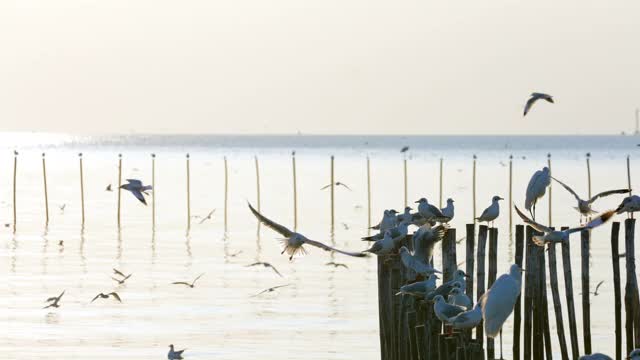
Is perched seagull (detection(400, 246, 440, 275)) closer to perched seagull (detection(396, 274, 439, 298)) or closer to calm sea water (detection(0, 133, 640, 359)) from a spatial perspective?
perched seagull (detection(396, 274, 439, 298))

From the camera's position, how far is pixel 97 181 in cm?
9062

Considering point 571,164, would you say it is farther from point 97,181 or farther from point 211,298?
point 211,298

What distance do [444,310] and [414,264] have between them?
55.9 inches

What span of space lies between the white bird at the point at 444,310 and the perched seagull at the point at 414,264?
846 millimetres

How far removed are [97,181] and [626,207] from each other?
243 ft

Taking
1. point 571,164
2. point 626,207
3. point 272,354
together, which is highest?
point 571,164

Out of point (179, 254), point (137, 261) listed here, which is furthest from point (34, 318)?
point (179, 254)

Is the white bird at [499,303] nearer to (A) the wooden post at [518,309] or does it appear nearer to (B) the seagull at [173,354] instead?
(A) the wooden post at [518,309]

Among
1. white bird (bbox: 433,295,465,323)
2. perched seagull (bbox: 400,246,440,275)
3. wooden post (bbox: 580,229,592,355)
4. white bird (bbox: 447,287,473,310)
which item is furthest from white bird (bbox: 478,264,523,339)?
wooden post (bbox: 580,229,592,355)

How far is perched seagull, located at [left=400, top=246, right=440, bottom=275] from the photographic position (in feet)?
52.4

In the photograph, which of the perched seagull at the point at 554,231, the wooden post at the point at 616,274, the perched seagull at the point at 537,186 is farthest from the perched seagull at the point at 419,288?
the perched seagull at the point at 537,186

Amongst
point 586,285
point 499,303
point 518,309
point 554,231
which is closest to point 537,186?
point 586,285

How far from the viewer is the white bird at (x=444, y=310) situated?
48.9 feet

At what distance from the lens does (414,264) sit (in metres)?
16.3
